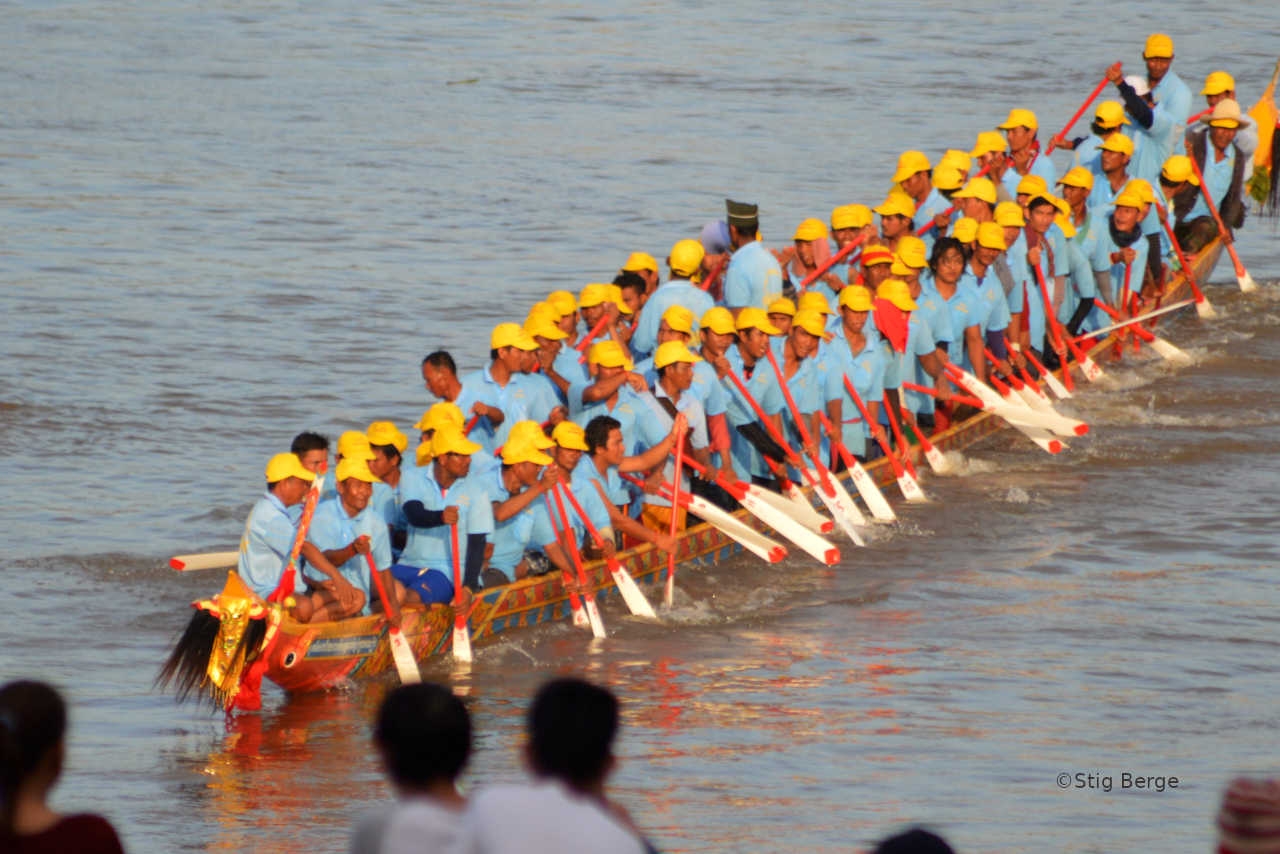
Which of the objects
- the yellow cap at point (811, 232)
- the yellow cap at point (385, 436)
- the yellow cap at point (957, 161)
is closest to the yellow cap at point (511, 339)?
the yellow cap at point (385, 436)

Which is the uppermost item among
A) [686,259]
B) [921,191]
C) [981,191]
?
[921,191]

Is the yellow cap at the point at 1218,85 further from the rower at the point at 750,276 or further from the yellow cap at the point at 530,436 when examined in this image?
the yellow cap at the point at 530,436

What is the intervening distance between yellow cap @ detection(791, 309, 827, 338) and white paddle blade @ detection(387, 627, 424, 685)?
348cm

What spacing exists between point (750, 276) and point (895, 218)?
1595 millimetres

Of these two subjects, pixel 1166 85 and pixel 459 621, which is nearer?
pixel 459 621

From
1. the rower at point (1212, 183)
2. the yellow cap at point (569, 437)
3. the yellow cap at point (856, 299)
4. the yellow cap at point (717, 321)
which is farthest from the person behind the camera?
the rower at point (1212, 183)

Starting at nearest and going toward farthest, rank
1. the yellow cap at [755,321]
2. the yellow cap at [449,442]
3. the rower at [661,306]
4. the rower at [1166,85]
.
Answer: the yellow cap at [449,442] → the yellow cap at [755,321] → the rower at [661,306] → the rower at [1166,85]

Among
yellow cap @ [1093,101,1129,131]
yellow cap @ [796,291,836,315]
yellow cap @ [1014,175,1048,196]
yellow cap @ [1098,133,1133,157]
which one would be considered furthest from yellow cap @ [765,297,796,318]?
yellow cap @ [1093,101,1129,131]

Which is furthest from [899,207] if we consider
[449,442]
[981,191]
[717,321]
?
[449,442]

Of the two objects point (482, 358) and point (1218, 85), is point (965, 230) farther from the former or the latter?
point (482, 358)

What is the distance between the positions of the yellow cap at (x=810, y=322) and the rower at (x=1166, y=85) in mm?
6802

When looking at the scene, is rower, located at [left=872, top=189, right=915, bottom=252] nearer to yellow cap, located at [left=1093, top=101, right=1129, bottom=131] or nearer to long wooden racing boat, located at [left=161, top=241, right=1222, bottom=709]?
yellow cap, located at [left=1093, top=101, right=1129, bottom=131]

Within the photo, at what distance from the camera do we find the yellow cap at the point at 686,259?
13.5 metres

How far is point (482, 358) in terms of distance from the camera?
65.2ft
